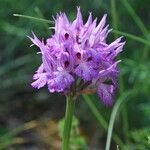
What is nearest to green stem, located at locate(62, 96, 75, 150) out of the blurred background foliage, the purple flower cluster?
the purple flower cluster

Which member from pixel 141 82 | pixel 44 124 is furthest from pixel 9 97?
pixel 141 82

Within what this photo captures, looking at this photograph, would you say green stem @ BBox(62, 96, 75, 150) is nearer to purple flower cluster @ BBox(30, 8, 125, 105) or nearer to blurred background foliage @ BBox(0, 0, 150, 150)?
purple flower cluster @ BBox(30, 8, 125, 105)

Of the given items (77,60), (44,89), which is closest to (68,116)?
(77,60)

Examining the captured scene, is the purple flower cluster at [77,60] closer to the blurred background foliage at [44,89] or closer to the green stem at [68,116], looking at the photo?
the green stem at [68,116]

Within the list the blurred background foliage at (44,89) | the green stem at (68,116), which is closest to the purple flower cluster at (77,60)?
the green stem at (68,116)

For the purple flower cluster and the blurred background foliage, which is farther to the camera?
the blurred background foliage
